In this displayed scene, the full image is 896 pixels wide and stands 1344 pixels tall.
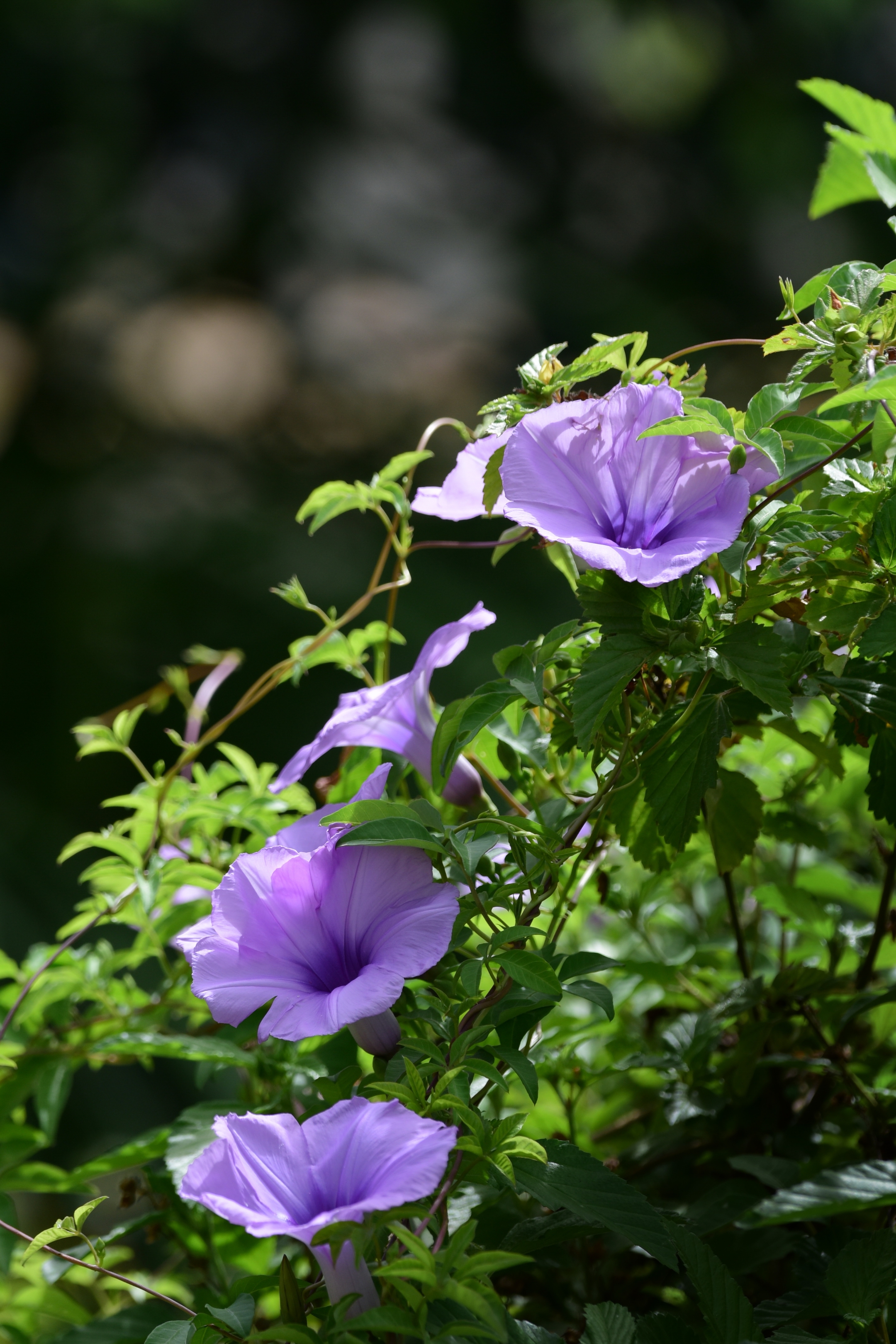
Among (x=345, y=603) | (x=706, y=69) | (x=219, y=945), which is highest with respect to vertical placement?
(x=706, y=69)

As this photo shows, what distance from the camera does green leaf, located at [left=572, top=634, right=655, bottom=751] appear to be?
0.32 metres

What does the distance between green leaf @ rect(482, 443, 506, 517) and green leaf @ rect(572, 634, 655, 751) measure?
0.07 metres

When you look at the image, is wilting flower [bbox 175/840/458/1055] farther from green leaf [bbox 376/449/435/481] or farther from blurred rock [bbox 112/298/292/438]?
blurred rock [bbox 112/298/292/438]

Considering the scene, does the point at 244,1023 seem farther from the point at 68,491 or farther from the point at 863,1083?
the point at 68,491

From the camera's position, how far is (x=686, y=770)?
35cm

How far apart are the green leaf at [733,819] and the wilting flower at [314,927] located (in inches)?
4.7

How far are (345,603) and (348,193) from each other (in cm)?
111

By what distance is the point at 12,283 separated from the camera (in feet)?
7.56

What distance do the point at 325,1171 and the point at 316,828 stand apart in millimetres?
121

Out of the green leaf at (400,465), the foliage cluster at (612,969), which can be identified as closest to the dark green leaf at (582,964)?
the foliage cluster at (612,969)

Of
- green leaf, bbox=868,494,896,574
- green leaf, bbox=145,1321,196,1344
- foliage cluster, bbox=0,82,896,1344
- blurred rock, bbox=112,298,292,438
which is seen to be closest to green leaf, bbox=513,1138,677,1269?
foliage cluster, bbox=0,82,896,1344

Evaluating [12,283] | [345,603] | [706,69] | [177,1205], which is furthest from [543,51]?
[177,1205]

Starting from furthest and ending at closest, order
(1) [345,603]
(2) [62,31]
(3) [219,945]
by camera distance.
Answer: (2) [62,31]
(1) [345,603]
(3) [219,945]

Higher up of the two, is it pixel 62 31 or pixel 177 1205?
pixel 62 31
